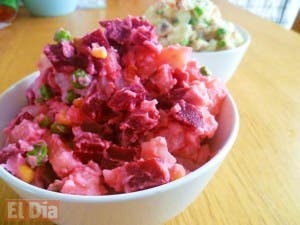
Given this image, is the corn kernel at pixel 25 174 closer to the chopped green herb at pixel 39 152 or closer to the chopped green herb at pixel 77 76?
the chopped green herb at pixel 39 152

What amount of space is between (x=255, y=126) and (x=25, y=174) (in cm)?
53

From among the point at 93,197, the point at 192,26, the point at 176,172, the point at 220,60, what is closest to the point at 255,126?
the point at 220,60

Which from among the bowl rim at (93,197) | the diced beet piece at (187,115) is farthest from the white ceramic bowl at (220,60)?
the bowl rim at (93,197)

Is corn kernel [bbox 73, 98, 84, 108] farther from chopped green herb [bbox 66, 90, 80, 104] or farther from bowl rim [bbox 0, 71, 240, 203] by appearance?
bowl rim [bbox 0, 71, 240, 203]

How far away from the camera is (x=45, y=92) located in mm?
562

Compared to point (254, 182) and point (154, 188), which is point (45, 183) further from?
point (254, 182)

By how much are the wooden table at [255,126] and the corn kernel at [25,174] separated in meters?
0.14

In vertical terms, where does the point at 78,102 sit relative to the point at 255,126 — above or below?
above

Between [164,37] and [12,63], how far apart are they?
52 centimetres

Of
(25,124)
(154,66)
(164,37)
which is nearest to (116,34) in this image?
(154,66)

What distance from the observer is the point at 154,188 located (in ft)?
1.34

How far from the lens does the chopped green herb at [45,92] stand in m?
0.56

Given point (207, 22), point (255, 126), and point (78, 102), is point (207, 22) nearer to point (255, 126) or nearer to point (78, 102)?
point (255, 126)

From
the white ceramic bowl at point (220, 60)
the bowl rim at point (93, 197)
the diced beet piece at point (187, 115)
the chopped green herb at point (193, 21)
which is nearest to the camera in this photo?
the bowl rim at point (93, 197)
